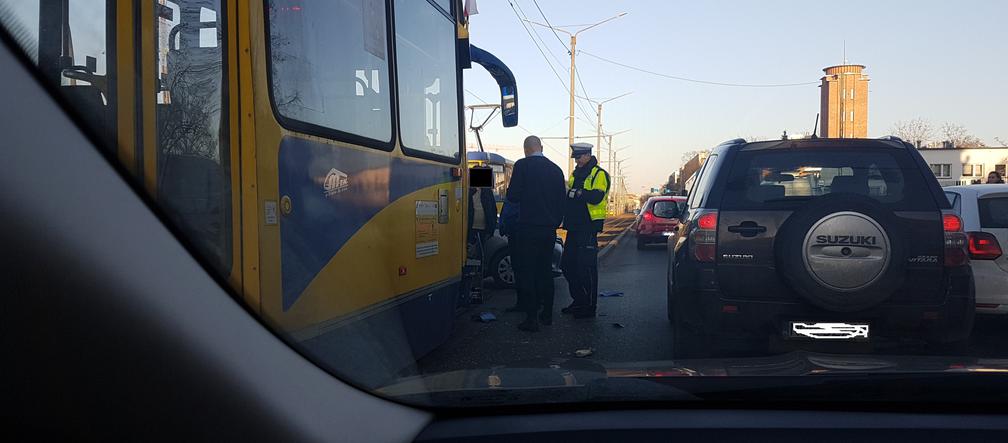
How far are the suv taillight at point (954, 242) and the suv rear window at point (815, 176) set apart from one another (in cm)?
25

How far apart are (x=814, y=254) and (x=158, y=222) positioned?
3.68 metres

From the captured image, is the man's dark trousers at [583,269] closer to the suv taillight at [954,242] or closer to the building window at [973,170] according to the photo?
the suv taillight at [954,242]

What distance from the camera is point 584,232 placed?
8.22 m

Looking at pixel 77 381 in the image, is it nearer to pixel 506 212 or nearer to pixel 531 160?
pixel 531 160

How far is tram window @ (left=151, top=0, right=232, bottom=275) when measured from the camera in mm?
2797

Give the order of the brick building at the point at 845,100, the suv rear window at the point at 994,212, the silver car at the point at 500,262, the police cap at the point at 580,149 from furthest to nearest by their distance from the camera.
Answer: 1. the brick building at the point at 845,100
2. the silver car at the point at 500,262
3. the police cap at the point at 580,149
4. the suv rear window at the point at 994,212

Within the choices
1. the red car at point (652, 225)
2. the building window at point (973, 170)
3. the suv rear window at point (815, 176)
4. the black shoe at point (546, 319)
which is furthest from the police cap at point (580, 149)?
the building window at point (973, 170)

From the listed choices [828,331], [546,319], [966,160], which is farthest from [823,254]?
[966,160]

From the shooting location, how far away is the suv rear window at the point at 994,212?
679cm

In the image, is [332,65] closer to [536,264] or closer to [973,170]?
[536,264]

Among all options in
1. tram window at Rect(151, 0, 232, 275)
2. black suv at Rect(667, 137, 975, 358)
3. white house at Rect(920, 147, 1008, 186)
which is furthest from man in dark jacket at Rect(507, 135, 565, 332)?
white house at Rect(920, 147, 1008, 186)

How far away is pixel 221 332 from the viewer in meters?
1.80

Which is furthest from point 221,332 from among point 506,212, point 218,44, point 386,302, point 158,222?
point 506,212

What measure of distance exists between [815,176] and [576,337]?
259cm
